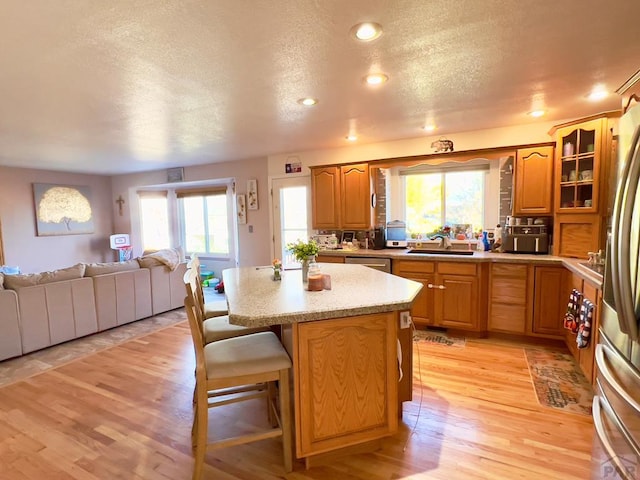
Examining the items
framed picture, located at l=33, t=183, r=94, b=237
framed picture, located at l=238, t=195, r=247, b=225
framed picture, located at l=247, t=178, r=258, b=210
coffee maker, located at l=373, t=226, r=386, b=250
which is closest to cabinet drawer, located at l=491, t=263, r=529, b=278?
coffee maker, located at l=373, t=226, r=386, b=250

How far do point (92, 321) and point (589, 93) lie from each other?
5.32m

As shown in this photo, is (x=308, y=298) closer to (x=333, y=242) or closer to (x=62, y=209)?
(x=333, y=242)

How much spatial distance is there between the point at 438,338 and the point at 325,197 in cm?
223

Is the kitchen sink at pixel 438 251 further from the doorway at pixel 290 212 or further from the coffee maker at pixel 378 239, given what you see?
the doorway at pixel 290 212

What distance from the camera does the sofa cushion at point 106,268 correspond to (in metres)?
3.83

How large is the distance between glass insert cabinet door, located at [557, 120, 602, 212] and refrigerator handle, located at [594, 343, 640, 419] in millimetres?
2085

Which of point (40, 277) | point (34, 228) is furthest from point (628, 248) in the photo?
point (34, 228)

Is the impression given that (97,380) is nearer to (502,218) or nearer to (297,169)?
(297,169)

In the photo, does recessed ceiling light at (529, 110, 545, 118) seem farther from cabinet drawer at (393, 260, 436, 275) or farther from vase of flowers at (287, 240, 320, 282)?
vase of flowers at (287, 240, 320, 282)

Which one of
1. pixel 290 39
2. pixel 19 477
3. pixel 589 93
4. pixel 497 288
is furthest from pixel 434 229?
pixel 19 477

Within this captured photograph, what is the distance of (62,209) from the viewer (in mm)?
6047

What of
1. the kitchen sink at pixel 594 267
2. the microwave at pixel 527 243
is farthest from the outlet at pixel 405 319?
the microwave at pixel 527 243

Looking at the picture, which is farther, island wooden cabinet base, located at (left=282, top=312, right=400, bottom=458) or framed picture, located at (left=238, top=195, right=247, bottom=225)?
framed picture, located at (left=238, top=195, right=247, bottom=225)

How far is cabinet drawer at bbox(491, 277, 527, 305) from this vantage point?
3340 millimetres
